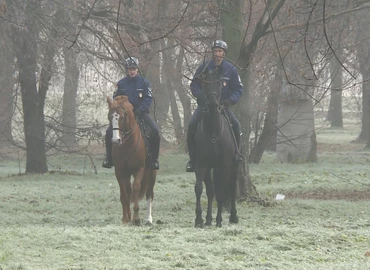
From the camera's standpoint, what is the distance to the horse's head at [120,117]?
14.8 metres

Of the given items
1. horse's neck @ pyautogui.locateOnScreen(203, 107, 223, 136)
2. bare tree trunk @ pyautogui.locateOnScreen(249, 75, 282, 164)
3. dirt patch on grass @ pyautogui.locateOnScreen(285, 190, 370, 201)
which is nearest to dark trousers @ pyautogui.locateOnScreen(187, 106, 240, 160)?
horse's neck @ pyautogui.locateOnScreen(203, 107, 223, 136)

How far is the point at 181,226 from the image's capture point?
48.2ft

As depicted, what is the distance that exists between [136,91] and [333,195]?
759 cm

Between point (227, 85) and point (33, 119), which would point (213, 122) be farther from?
point (33, 119)

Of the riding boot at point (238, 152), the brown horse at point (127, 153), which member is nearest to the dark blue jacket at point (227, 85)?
the riding boot at point (238, 152)

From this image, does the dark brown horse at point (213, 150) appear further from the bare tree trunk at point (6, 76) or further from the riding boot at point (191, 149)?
the bare tree trunk at point (6, 76)

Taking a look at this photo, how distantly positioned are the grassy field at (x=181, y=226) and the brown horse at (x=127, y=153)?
53cm

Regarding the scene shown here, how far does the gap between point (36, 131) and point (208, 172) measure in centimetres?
1442

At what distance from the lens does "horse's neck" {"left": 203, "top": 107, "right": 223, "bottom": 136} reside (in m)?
14.3

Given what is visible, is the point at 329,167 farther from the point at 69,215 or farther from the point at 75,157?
the point at 69,215

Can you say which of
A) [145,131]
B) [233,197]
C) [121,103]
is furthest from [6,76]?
[233,197]

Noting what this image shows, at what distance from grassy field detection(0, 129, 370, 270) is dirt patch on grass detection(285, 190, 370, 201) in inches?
0.9

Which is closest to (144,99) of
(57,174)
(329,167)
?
(57,174)

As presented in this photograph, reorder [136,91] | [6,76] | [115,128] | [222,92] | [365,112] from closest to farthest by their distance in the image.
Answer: [115,128]
[222,92]
[136,91]
[6,76]
[365,112]
